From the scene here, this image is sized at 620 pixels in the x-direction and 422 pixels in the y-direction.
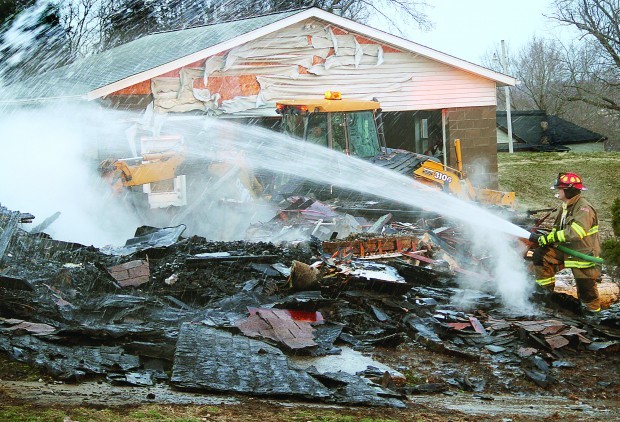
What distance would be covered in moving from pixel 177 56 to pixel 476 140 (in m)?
8.80

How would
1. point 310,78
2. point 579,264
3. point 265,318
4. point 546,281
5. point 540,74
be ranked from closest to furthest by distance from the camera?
point 265,318
point 579,264
point 546,281
point 310,78
point 540,74

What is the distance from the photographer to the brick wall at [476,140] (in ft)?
68.9

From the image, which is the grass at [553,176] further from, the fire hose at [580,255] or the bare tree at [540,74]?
the bare tree at [540,74]

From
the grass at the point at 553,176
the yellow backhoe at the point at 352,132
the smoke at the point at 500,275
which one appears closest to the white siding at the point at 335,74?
the yellow backhoe at the point at 352,132

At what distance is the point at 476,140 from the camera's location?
2127cm

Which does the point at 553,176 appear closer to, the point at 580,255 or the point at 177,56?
the point at 177,56

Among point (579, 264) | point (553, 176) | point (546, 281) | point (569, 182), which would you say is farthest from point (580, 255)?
point (553, 176)

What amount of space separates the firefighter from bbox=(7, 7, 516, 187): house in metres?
9.66

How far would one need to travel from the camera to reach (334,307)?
28.5ft

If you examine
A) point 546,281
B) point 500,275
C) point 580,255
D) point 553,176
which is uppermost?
point 580,255

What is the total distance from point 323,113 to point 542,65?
54337 mm

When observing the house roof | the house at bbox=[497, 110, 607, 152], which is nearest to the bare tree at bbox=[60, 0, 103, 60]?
the house roof

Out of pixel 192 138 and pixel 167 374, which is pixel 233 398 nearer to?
pixel 167 374

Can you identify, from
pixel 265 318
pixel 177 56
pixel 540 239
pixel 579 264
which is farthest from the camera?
pixel 177 56
